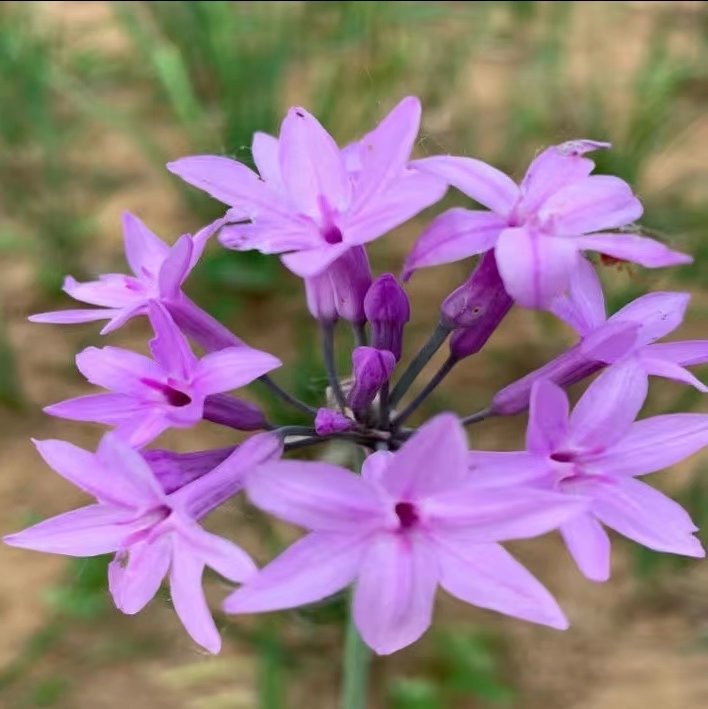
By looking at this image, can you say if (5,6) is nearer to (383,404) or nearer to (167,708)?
(167,708)

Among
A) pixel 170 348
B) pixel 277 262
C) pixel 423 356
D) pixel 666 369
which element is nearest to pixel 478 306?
pixel 423 356

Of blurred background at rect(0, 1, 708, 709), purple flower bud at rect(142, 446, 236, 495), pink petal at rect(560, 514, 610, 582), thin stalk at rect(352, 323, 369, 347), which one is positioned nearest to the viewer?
pink petal at rect(560, 514, 610, 582)

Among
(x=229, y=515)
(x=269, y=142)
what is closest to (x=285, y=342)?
(x=229, y=515)

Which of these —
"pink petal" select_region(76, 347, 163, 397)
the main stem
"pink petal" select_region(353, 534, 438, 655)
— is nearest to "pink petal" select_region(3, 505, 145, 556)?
"pink petal" select_region(76, 347, 163, 397)

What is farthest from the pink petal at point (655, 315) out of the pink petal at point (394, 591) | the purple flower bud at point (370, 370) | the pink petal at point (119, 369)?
the pink petal at point (119, 369)

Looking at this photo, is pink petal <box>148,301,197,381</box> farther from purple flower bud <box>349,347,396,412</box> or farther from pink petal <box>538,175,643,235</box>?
pink petal <box>538,175,643,235</box>

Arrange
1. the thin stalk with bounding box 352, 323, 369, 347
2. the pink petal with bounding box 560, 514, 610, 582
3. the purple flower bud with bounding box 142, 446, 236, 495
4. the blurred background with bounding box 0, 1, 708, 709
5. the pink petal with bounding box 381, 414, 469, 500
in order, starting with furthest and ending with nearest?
the blurred background with bounding box 0, 1, 708, 709 → the thin stalk with bounding box 352, 323, 369, 347 → the purple flower bud with bounding box 142, 446, 236, 495 → the pink petal with bounding box 560, 514, 610, 582 → the pink petal with bounding box 381, 414, 469, 500
